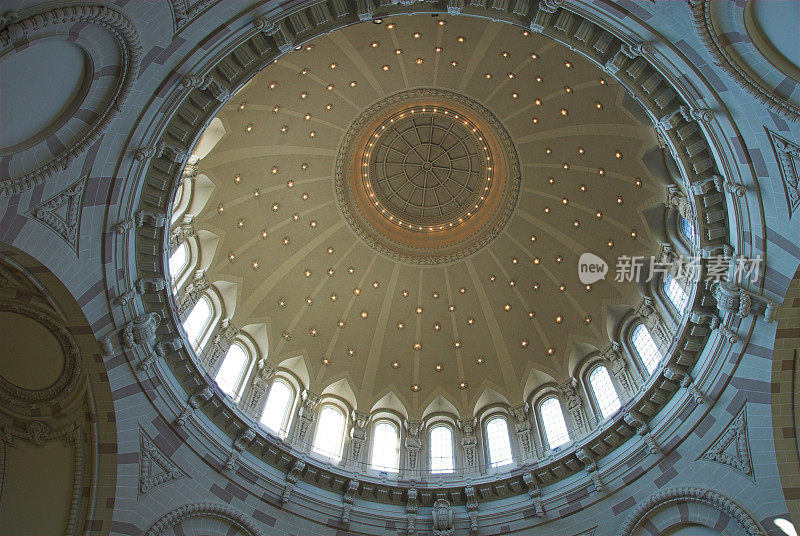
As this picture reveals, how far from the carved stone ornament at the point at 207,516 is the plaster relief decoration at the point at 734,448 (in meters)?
17.2

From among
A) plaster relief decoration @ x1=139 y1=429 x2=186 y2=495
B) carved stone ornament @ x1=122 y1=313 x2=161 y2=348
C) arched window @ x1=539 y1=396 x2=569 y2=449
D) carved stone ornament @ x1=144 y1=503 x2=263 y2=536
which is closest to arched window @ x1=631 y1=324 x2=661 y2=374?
arched window @ x1=539 y1=396 x2=569 y2=449

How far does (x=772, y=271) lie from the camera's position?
18.7m

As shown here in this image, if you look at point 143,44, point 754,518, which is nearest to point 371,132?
point 143,44

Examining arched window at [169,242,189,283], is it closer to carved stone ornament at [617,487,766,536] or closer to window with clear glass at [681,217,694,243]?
carved stone ornament at [617,487,766,536]

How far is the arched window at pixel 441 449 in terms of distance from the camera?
2988 centimetres

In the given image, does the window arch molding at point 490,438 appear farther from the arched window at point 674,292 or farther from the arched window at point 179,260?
the arched window at point 179,260

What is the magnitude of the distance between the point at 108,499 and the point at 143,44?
48.6 ft

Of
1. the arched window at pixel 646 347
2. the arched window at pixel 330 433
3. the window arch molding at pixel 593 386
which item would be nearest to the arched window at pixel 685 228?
the arched window at pixel 646 347

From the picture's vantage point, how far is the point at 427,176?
38.9m

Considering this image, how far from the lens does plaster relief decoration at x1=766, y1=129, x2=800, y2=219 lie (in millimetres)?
17016

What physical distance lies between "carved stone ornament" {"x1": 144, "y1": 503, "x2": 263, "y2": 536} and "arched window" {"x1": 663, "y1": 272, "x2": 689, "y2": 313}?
20.5m

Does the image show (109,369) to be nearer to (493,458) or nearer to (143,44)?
→ (143,44)

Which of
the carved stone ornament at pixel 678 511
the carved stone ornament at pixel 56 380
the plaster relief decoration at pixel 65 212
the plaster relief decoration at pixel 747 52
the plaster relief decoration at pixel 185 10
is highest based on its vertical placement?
the plaster relief decoration at pixel 185 10

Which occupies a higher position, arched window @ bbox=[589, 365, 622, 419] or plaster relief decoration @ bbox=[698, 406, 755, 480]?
arched window @ bbox=[589, 365, 622, 419]
